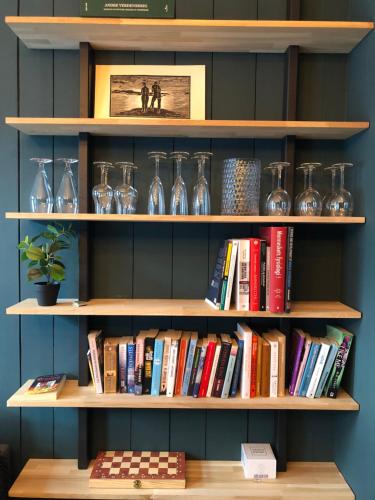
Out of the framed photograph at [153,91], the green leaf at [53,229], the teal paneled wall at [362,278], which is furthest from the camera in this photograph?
the framed photograph at [153,91]

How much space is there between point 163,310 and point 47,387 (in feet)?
1.89

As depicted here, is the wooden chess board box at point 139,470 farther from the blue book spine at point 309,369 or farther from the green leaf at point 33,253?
the green leaf at point 33,253

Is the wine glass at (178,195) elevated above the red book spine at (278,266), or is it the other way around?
the wine glass at (178,195)

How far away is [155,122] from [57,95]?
549 millimetres

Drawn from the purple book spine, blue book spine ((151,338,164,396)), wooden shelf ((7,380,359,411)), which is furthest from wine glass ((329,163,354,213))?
blue book spine ((151,338,164,396))

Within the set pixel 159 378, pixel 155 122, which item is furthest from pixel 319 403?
pixel 155 122

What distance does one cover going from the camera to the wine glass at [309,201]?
5.12 feet

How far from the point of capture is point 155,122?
147 centimetres

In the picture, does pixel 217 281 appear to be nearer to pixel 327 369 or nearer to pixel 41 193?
pixel 327 369

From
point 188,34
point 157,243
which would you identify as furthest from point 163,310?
point 188,34

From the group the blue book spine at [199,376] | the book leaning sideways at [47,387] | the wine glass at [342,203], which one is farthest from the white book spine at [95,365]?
the wine glass at [342,203]

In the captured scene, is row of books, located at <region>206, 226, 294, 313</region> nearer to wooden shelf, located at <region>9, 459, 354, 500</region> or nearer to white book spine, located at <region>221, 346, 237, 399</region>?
white book spine, located at <region>221, 346, 237, 399</region>

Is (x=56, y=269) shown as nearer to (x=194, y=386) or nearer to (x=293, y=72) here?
(x=194, y=386)

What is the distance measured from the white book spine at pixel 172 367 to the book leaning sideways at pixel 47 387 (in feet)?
1.45
